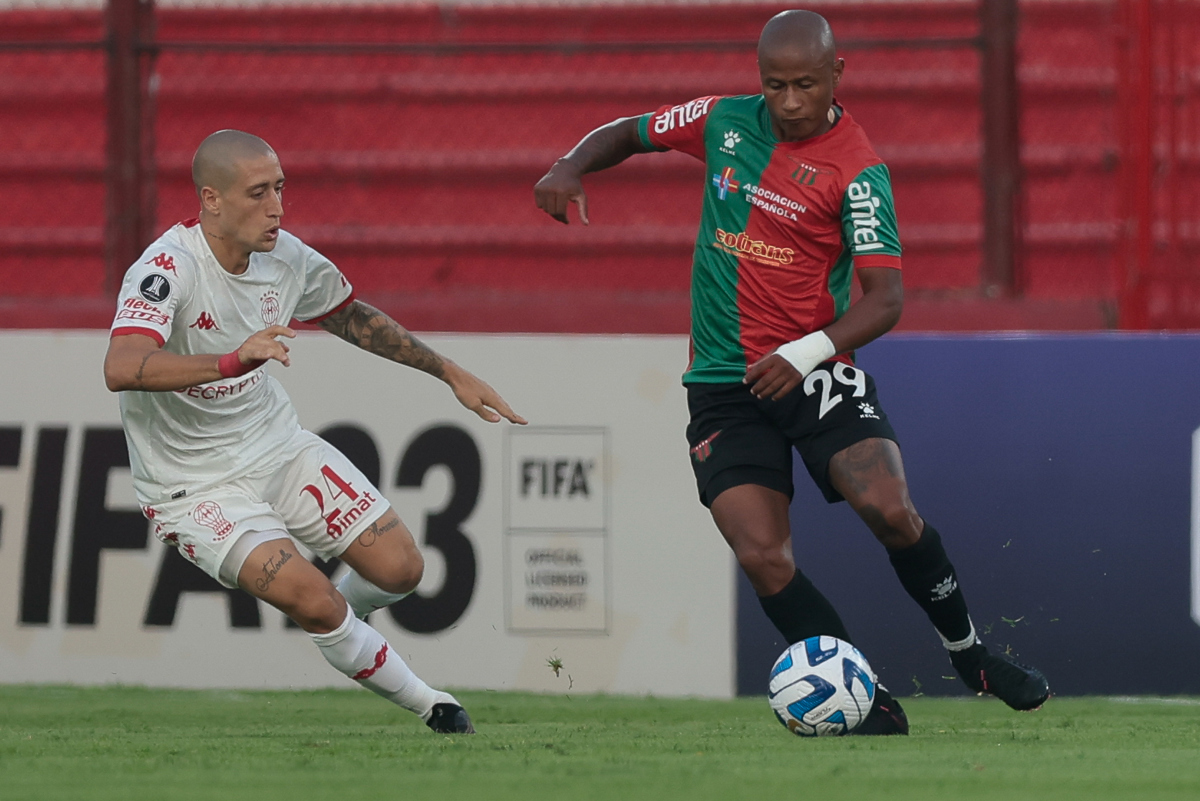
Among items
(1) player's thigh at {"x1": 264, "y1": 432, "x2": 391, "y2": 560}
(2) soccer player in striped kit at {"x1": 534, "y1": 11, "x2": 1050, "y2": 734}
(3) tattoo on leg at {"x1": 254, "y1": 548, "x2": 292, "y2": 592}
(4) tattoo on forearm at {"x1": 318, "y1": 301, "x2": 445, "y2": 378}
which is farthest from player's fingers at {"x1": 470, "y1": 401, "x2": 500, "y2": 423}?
(3) tattoo on leg at {"x1": 254, "y1": 548, "x2": 292, "y2": 592}

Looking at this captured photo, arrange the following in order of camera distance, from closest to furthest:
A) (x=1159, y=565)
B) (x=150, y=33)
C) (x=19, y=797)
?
(x=19, y=797) → (x=1159, y=565) → (x=150, y=33)

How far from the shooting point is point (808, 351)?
453 centimetres

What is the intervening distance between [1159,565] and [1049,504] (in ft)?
1.47

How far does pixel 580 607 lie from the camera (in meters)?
6.46

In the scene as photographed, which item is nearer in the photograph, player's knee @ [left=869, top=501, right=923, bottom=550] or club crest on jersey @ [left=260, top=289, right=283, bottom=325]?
player's knee @ [left=869, top=501, right=923, bottom=550]

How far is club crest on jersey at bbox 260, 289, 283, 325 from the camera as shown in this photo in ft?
16.5

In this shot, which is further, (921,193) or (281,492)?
(921,193)

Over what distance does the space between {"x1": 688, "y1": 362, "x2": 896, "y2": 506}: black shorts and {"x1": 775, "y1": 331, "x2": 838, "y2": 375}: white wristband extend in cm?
25

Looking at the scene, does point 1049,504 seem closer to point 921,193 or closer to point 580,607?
point 580,607

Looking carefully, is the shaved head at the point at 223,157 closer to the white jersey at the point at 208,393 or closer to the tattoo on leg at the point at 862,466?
the white jersey at the point at 208,393

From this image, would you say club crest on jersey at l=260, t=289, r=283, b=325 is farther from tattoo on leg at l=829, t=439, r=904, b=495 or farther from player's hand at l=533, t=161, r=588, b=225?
tattoo on leg at l=829, t=439, r=904, b=495

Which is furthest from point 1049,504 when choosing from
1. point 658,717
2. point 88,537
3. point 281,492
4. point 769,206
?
point 88,537

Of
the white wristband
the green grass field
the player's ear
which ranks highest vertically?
the player's ear

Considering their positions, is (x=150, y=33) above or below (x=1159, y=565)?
above
